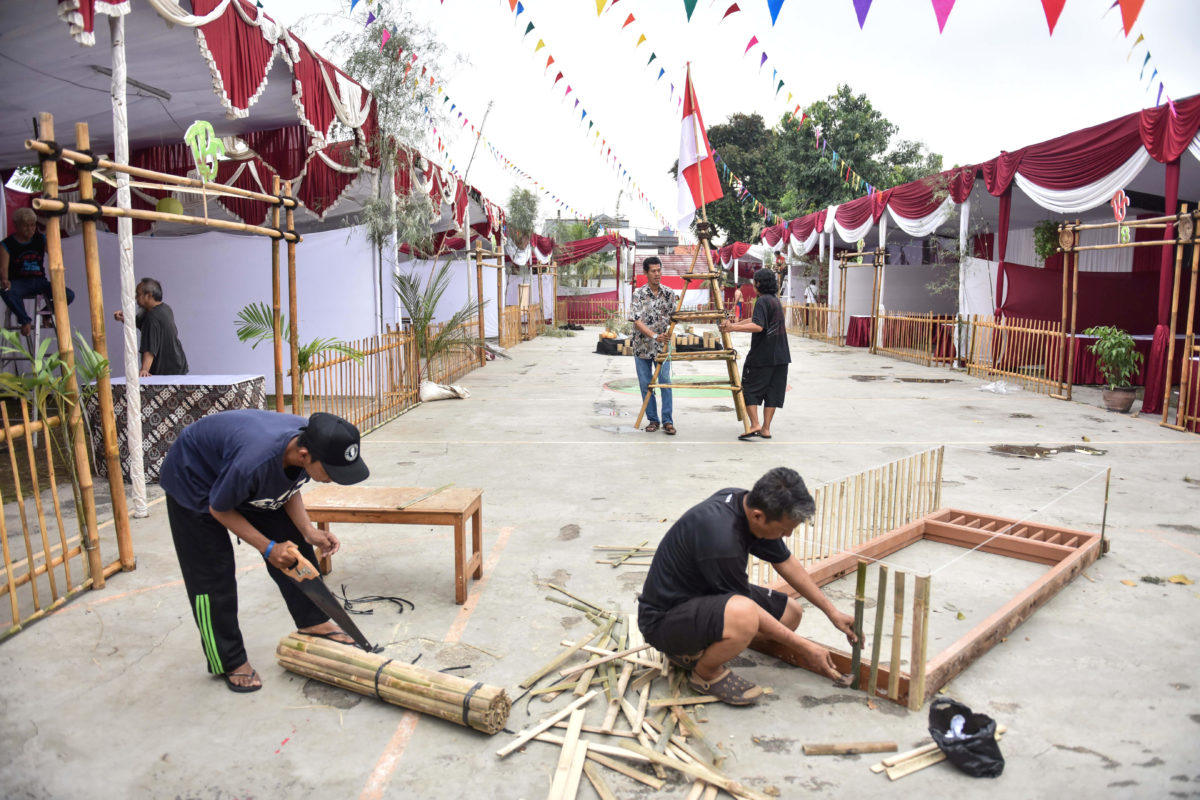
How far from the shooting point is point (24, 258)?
859cm

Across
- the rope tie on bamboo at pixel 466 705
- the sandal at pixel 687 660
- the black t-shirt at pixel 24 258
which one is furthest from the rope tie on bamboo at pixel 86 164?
the black t-shirt at pixel 24 258

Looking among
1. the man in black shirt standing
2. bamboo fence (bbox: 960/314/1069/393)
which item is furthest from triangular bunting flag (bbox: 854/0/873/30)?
bamboo fence (bbox: 960/314/1069/393)

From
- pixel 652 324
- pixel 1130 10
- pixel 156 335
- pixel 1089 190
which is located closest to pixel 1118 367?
pixel 1089 190

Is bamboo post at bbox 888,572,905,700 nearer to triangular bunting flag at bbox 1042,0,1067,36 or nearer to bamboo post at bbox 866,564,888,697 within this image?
bamboo post at bbox 866,564,888,697

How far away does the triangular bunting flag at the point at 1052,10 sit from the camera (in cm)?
502

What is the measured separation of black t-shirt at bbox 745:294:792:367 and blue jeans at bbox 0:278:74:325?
7235 millimetres

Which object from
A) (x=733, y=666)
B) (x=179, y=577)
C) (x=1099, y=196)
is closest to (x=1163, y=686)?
(x=733, y=666)

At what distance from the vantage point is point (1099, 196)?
10.7 m

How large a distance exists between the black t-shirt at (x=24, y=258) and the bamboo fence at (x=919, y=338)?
13915mm

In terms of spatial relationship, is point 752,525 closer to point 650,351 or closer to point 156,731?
point 156,731

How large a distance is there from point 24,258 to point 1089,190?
42.8 ft

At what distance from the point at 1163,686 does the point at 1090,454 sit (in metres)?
4.83

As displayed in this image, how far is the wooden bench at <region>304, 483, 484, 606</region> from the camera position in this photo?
4.09 meters

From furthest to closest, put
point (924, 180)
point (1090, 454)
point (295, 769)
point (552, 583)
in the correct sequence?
1. point (924, 180)
2. point (1090, 454)
3. point (552, 583)
4. point (295, 769)
